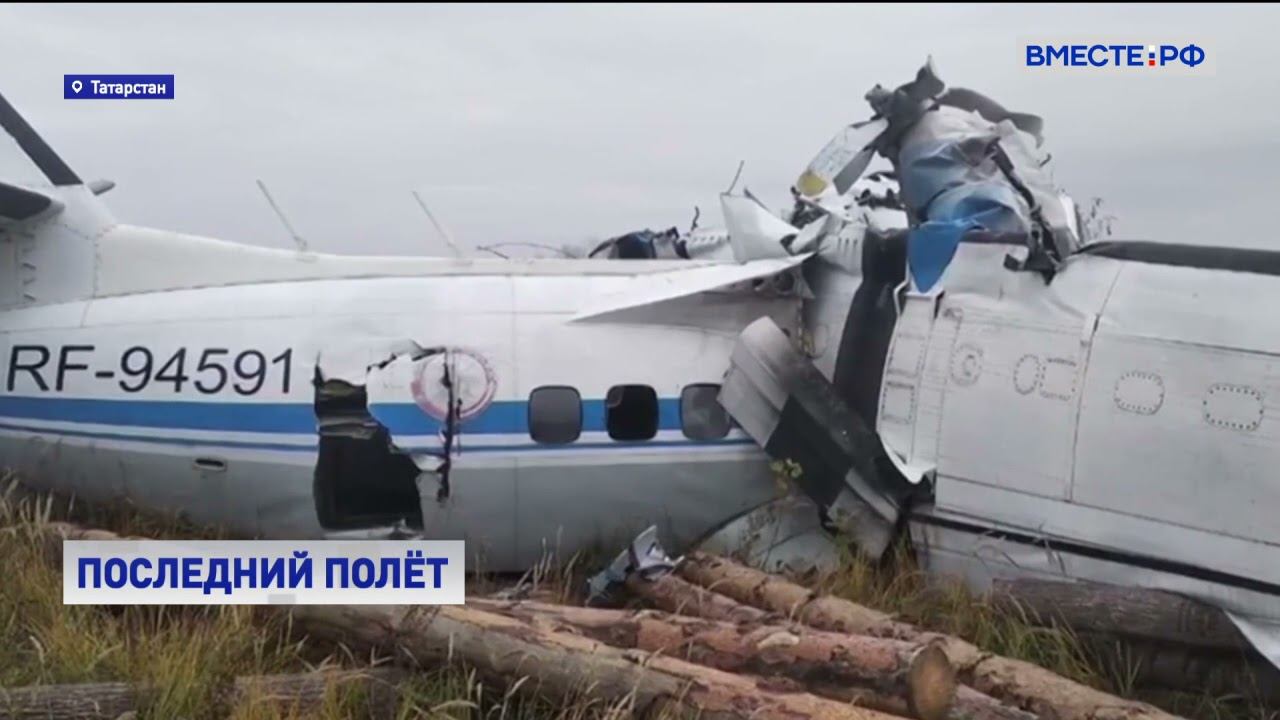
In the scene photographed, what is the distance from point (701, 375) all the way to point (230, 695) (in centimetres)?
377

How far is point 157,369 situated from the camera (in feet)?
27.9

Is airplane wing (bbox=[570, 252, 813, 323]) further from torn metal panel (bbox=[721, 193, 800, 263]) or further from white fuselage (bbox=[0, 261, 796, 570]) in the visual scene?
torn metal panel (bbox=[721, 193, 800, 263])

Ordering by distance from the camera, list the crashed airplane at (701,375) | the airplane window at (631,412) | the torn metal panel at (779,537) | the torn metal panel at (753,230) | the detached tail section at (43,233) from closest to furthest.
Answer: the crashed airplane at (701,375), the torn metal panel at (779,537), the airplane window at (631,412), the torn metal panel at (753,230), the detached tail section at (43,233)

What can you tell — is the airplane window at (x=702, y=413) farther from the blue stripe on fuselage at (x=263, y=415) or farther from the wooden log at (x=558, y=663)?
the wooden log at (x=558, y=663)

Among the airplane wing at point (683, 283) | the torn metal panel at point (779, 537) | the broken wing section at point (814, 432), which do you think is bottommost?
the torn metal panel at point (779, 537)

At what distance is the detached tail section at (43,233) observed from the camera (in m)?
9.26

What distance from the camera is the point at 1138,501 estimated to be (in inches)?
261

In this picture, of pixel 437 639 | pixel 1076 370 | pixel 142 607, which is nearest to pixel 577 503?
pixel 437 639

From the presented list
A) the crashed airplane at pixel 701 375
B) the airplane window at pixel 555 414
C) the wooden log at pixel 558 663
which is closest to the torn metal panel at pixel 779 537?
the crashed airplane at pixel 701 375

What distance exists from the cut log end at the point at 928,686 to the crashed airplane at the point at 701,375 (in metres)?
1.82

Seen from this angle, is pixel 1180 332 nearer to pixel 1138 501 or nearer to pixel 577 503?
pixel 1138 501

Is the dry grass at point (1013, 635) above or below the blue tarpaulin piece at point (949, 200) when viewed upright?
below

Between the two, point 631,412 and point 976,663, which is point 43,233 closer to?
point 631,412

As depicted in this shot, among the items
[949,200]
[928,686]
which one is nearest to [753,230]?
[949,200]
